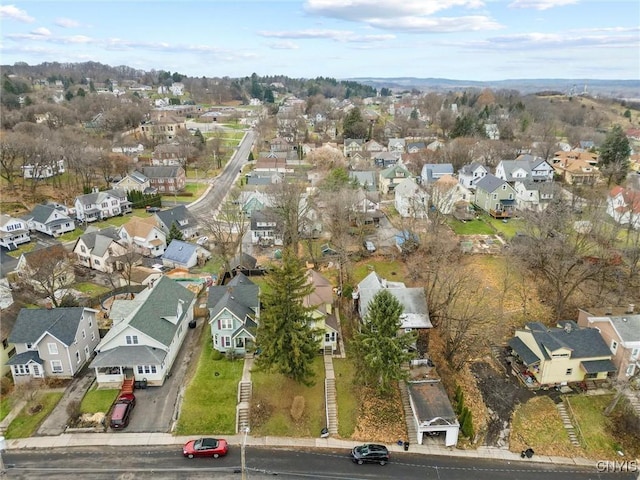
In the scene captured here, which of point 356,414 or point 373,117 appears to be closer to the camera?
point 356,414

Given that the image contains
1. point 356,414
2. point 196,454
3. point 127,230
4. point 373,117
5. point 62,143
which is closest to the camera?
point 196,454

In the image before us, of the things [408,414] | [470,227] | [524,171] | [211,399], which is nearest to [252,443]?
[211,399]

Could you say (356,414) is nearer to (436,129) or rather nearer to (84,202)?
(84,202)

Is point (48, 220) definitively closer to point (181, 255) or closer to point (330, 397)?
point (181, 255)

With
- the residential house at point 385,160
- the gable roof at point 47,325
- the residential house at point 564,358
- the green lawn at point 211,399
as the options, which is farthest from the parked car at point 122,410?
the residential house at point 385,160

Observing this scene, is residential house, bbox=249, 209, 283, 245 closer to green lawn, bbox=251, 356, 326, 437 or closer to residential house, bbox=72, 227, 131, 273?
residential house, bbox=72, 227, 131, 273

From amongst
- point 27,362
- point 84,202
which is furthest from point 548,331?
point 84,202

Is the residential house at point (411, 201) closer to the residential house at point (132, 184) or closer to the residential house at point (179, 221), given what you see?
the residential house at point (179, 221)
